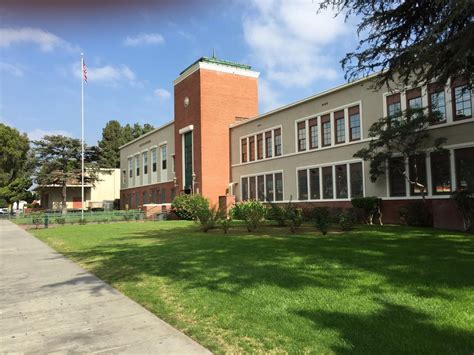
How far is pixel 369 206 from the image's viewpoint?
2386cm

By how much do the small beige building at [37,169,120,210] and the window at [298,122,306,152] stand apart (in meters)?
45.5

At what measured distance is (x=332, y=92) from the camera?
28188 millimetres

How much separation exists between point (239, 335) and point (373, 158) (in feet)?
61.6

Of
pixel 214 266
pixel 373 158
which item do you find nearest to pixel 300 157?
pixel 373 158

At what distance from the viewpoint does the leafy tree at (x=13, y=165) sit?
2530 inches

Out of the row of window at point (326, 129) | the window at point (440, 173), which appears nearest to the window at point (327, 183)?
the row of window at point (326, 129)

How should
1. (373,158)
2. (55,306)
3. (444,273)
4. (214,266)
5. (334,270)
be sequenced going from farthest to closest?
(373,158), (214,266), (334,270), (444,273), (55,306)

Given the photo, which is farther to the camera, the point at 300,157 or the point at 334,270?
the point at 300,157

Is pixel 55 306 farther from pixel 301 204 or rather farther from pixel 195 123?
pixel 195 123

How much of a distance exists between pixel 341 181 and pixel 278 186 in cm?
712

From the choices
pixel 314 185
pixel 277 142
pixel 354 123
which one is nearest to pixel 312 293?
pixel 354 123

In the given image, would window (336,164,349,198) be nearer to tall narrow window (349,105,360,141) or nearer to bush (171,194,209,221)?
tall narrow window (349,105,360,141)

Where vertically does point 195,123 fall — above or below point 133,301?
above

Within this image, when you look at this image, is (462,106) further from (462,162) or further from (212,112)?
(212,112)
